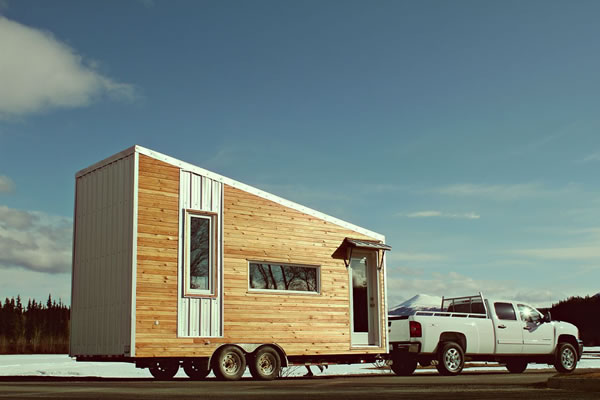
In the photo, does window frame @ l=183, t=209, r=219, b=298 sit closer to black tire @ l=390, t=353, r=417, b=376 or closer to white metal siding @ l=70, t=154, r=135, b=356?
white metal siding @ l=70, t=154, r=135, b=356

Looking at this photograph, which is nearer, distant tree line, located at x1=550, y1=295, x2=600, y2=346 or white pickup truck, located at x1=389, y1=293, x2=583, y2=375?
white pickup truck, located at x1=389, y1=293, x2=583, y2=375

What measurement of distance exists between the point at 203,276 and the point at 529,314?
9.86 m

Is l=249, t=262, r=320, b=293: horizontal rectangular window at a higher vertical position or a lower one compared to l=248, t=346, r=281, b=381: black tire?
higher

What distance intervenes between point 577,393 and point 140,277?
334 inches

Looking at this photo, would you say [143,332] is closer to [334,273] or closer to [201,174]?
[201,174]

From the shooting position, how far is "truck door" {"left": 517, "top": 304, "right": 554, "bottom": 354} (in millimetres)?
20312

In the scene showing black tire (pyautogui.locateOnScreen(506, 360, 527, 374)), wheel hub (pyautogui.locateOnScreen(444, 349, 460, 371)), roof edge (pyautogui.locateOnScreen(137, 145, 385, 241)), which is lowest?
black tire (pyautogui.locateOnScreen(506, 360, 527, 374))

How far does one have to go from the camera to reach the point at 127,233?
49.6ft

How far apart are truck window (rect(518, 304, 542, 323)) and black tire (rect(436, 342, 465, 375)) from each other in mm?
2630

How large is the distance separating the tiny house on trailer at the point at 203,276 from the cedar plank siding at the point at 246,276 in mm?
25

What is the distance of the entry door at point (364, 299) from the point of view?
18703 mm

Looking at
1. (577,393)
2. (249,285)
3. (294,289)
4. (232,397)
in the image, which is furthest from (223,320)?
(577,393)

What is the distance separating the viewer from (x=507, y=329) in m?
19.9

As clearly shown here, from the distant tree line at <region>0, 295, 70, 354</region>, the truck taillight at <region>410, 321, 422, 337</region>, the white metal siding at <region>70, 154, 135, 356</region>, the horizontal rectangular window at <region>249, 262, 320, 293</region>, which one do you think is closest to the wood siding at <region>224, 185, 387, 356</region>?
the horizontal rectangular window at <region>249, 262, 320, 293</region>
